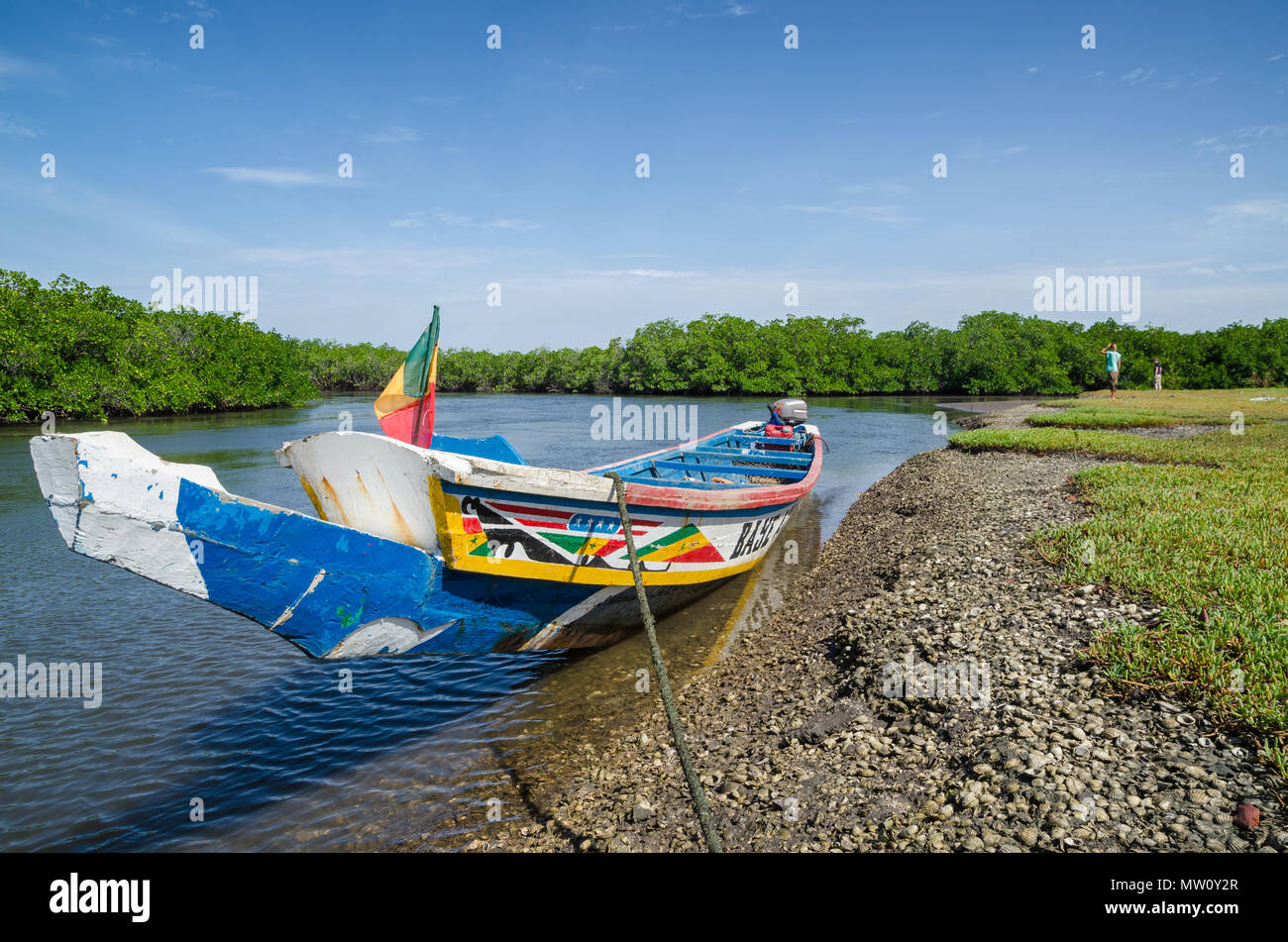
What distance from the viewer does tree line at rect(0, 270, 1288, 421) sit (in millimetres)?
30172

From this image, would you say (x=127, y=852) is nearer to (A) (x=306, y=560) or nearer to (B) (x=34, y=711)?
(A) (x=306, y=560)

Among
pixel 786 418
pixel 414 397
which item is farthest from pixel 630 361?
pixel 414 397

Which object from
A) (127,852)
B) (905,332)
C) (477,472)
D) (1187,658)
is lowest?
(127,852)

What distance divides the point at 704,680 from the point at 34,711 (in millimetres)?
5897

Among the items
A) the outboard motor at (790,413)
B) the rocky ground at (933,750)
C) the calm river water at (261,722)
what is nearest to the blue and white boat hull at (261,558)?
the calm river water at (261,722)

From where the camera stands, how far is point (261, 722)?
547 cm

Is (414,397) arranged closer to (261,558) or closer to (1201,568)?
(261,558)

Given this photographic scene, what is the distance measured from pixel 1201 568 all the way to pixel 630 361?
72.4 meters

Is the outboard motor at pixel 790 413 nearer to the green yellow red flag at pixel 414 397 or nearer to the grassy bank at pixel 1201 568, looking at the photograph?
the grassy bank at pixel 1201 568

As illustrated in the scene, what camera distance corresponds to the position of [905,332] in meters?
76.9

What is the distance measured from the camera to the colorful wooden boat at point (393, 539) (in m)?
3.49

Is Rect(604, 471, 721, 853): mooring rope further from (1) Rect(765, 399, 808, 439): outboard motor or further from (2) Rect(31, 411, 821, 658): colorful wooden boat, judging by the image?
(1) Rect(765, 399, 808, 439): outboard motor

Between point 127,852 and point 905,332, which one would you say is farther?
point 905,332

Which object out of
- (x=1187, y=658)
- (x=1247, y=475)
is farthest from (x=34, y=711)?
(x=1247, y=475)
